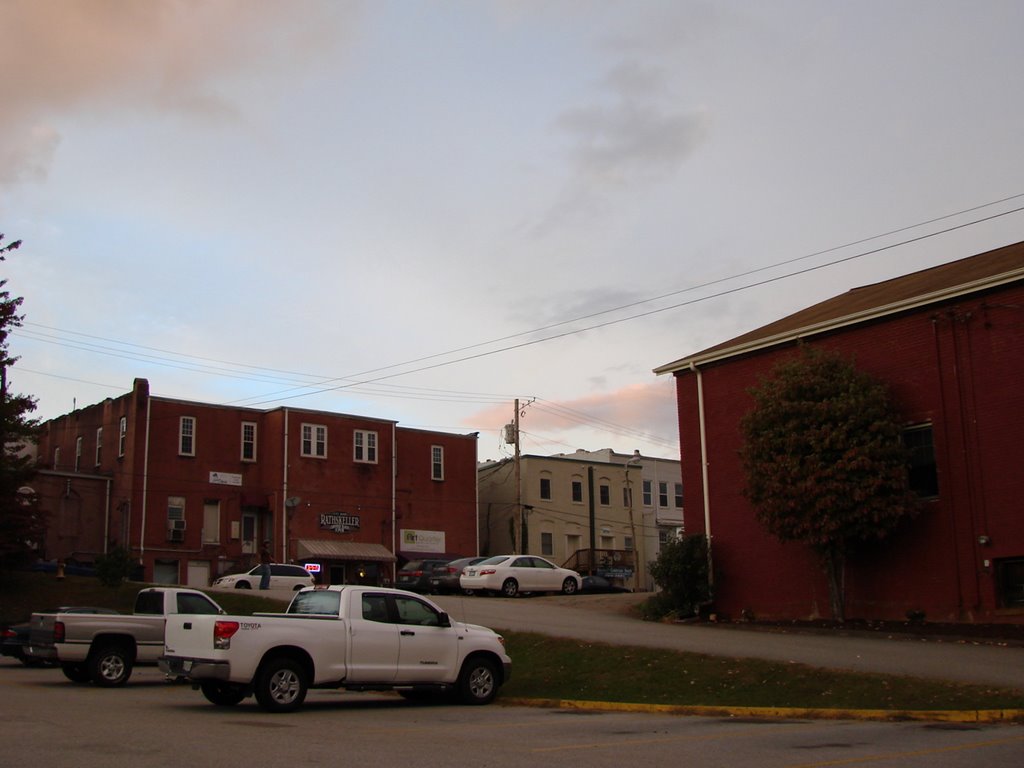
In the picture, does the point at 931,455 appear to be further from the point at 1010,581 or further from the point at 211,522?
the point at 211,522

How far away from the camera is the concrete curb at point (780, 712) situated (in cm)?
1330

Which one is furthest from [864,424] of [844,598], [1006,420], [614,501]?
[614,501]

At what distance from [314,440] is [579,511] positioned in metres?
17.5

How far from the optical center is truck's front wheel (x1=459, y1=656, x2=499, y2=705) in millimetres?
15844

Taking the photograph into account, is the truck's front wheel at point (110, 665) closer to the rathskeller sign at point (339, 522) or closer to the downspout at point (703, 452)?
the downspout at point (703, 452)

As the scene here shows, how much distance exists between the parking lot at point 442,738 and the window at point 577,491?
47680 mm

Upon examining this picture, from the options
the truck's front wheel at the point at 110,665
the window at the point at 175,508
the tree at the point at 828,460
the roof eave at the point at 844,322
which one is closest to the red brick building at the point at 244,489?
the window at the point at 175,508

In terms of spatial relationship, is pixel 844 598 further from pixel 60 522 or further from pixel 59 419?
pixel 59 419

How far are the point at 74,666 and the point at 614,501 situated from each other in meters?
48.4

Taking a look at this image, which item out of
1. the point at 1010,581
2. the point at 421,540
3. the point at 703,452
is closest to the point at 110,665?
the point at 703,452

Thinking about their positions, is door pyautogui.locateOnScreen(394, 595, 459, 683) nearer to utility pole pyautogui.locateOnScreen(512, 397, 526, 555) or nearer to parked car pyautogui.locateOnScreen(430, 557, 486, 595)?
parked car pyautogui.locateOnScreen(430, 557, 486, 595)

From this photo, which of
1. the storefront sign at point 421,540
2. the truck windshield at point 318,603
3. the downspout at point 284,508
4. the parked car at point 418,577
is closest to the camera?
the truck windshield at point 318,603

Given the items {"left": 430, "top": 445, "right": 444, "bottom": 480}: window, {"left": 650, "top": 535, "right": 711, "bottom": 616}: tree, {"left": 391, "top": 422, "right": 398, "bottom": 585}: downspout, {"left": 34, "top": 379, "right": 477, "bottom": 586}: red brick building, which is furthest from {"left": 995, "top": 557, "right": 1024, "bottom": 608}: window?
{"left": 430, "top": 445, "right": 444, "bottom": 480}: window

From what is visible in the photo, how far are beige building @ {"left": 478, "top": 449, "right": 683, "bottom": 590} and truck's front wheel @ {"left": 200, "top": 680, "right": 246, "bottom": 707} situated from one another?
144 ft
